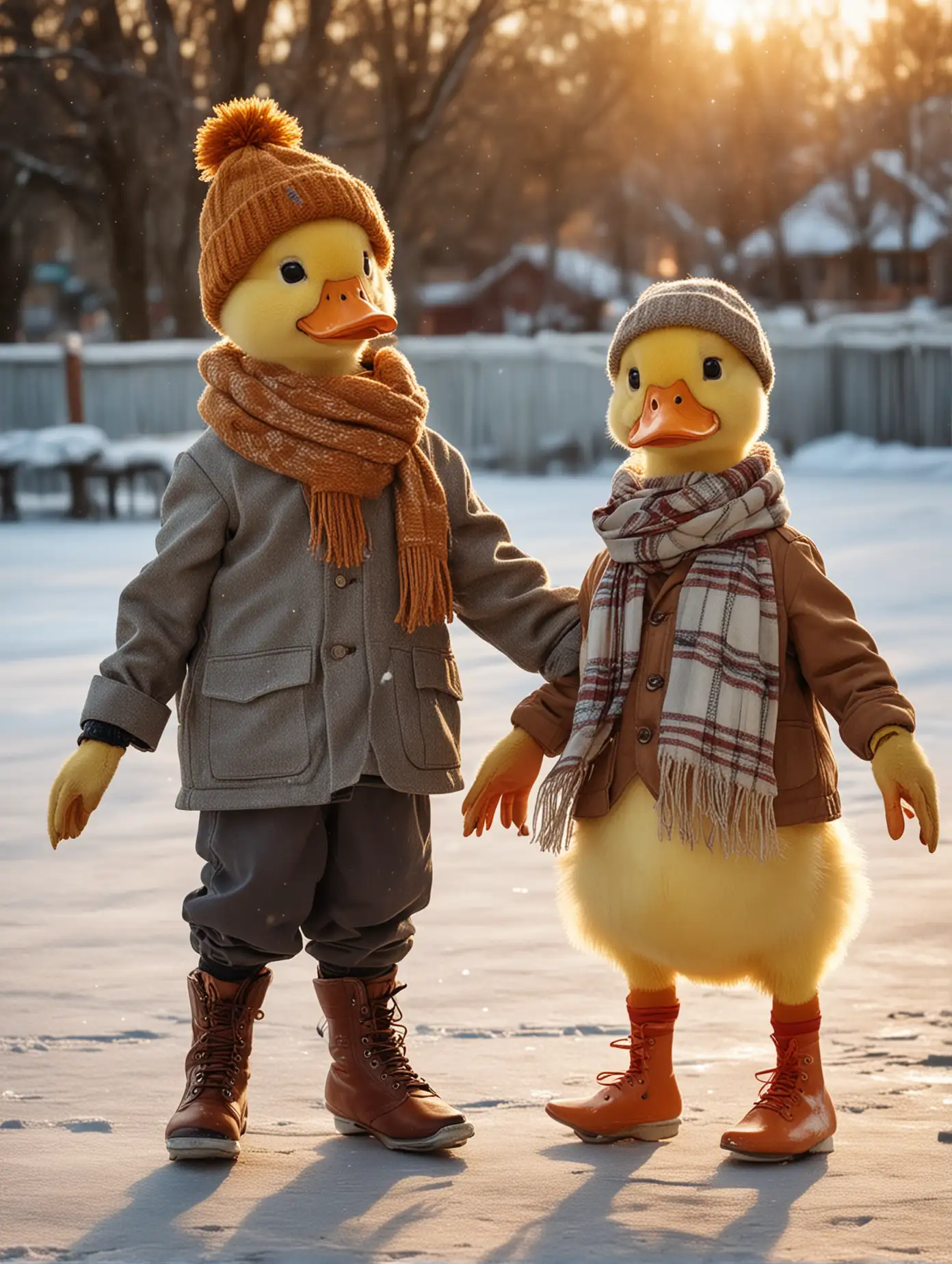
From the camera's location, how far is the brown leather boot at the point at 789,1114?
250 centimetres

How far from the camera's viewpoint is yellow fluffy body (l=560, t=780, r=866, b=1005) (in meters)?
2.49


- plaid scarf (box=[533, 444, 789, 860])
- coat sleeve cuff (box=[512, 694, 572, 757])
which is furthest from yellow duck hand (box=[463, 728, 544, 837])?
plaid scarf (box=[533, 444, 789, 860])

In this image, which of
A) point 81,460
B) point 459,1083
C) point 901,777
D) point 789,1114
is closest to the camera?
point 901,777

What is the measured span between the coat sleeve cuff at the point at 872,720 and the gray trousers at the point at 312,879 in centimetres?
67

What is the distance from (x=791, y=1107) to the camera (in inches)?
101

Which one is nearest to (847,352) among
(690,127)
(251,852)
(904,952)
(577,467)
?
(577,467)

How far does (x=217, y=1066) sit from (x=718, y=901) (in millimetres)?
790

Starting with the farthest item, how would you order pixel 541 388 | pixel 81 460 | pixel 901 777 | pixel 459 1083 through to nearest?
pixel 541 388 → pixel 81 460 → pixel 459 1083 → pixel 901 777

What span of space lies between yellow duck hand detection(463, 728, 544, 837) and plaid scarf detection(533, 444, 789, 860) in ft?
0.38

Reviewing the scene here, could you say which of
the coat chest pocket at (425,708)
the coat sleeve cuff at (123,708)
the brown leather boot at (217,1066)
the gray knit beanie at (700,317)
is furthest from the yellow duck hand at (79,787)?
the gray knit beanie at (700,317)


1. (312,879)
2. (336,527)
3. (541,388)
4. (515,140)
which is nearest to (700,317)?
(336,527)

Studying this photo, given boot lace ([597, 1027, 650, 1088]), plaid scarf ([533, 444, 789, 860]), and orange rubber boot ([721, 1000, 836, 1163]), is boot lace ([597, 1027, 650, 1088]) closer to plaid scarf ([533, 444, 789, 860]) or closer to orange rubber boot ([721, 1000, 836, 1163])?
orange rubber boot ([721, 1000, 836, 1163])

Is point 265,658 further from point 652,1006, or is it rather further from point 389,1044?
point 652,1006

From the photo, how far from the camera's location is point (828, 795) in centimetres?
257
